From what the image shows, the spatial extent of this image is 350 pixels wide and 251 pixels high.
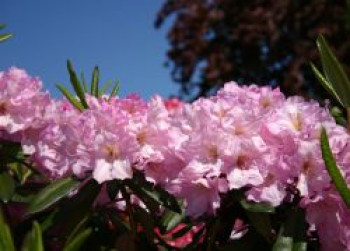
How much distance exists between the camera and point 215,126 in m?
1.33

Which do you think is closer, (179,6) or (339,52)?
(339,52)

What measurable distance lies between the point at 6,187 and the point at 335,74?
800 millimetres

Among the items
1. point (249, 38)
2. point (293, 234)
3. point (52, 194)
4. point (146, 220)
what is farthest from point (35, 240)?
point (249, 38)

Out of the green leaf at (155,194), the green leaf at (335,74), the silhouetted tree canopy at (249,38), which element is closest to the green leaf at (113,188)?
the green leaf at (155,194)

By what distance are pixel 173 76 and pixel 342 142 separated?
14350 millimetres

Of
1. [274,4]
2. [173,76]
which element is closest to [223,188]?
[274,4]

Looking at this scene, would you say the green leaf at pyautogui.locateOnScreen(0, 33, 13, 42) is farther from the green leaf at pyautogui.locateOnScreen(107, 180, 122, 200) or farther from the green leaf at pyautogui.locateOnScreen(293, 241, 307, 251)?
the green leaf at pyautogui.locateOnScreen(293, 241, 307, 251)

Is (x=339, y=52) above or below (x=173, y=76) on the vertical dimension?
below

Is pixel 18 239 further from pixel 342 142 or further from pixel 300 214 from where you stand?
pixel 342 142

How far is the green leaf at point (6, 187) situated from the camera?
1454 mm

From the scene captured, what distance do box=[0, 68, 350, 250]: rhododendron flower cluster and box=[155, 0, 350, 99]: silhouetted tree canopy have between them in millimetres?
12216

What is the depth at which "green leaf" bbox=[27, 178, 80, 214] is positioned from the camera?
1344 mm

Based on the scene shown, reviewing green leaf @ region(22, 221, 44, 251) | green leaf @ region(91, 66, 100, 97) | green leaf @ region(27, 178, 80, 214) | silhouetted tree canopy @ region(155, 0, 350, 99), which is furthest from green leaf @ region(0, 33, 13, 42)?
silhouetted tree canopy @ region(155, 0, 350, 99)

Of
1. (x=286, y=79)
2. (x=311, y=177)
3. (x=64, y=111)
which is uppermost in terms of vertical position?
(x=286, y=79)
